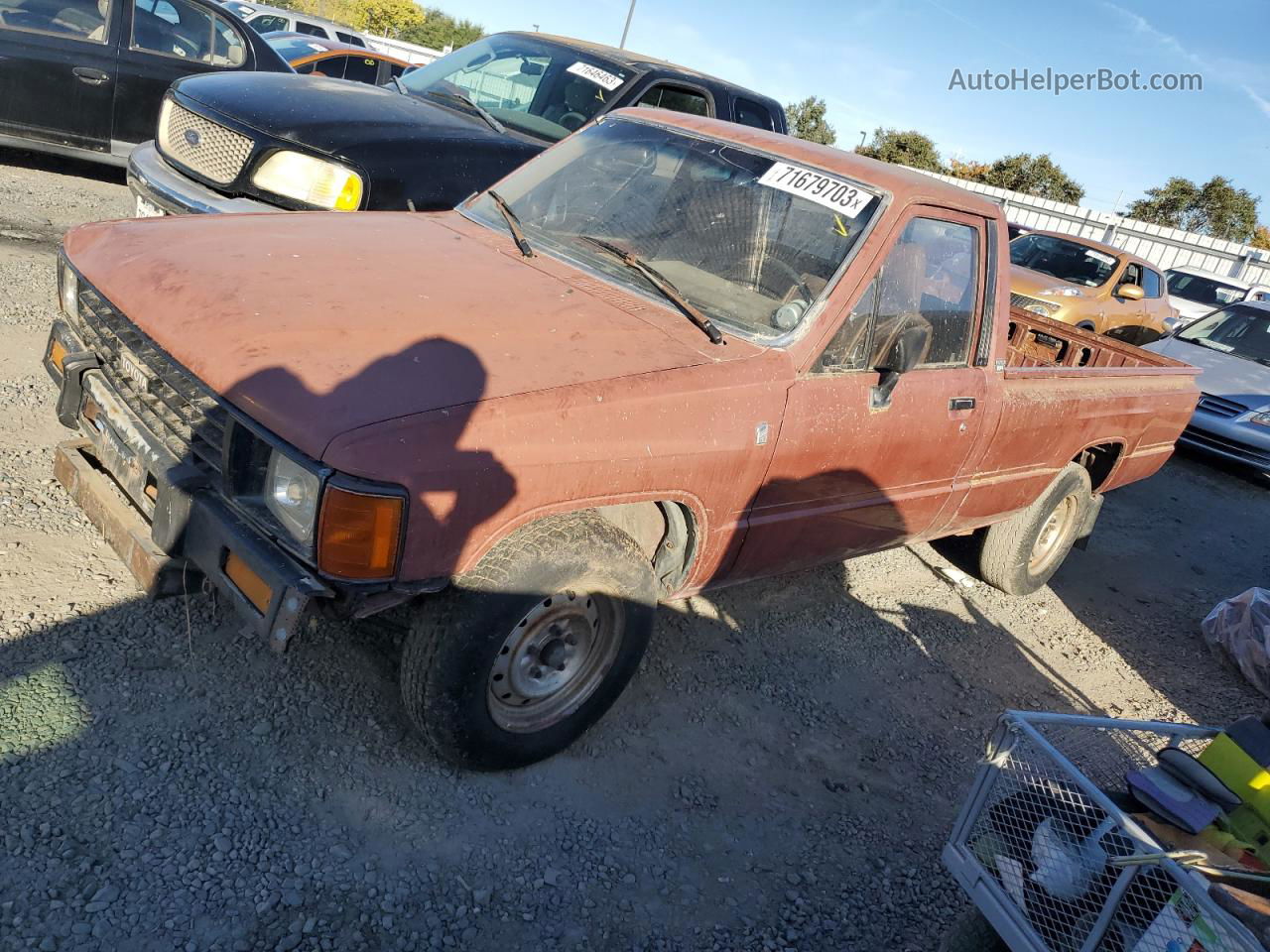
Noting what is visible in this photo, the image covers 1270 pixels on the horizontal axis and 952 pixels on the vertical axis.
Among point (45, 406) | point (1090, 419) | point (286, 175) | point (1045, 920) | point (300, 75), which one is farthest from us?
point (300, 75)

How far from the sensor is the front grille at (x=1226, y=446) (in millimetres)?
9047

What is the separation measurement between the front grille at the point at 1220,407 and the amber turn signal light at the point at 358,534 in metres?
9.25

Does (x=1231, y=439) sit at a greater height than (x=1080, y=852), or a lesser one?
greater

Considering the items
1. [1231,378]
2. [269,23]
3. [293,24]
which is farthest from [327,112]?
[293,24]

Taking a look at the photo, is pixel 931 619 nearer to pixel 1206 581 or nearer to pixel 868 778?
pixel 868 778

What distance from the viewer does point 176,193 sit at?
517 cm

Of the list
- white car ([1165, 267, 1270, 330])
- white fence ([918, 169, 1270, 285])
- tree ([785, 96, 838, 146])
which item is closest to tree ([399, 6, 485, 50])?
tree ([785, 96, 838, 146])

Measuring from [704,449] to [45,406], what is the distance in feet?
10.2

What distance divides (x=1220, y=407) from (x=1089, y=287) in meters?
3.47

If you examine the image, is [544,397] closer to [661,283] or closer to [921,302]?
[661,283]

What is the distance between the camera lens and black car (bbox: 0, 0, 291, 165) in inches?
277

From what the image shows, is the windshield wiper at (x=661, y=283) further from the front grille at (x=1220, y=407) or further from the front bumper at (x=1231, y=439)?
the front grille at (x=1220, y=407)

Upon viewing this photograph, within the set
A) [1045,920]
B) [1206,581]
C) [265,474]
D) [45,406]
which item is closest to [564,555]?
[265,474]

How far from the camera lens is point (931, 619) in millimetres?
4953
